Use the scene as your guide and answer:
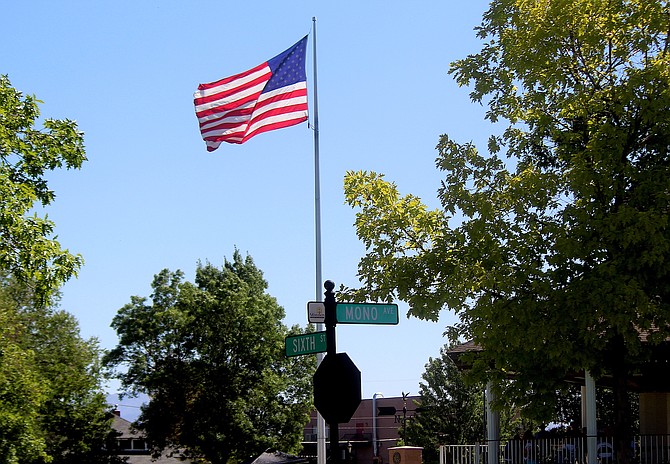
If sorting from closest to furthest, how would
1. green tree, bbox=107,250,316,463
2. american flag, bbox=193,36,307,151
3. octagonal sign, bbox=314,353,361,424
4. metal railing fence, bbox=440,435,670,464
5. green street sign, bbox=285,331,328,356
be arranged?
octagonal sign, bbox=314,353,361,424 → green street sign, bbox=285,331,328,356 → metal railing fence, bbox=440,435,670,464 → american flag, bbox=193,36,307,151 → green tree, bbox=107,250,316,463

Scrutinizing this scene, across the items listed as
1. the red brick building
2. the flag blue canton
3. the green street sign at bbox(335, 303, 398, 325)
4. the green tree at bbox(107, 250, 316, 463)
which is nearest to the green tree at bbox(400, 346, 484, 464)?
the green tree at bbox(107, 250, 316, 463)

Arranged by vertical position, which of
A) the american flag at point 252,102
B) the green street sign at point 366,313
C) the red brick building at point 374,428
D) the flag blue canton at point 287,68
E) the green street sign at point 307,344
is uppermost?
the flag blue canton at point 287,68

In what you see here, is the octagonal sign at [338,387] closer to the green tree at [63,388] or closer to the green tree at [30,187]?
the green tree at [30,187]

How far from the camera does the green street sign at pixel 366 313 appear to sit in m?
11.8

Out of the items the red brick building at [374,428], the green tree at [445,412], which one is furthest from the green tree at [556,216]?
the red brick building at [374,428]

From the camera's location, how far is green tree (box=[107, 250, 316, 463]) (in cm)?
5219

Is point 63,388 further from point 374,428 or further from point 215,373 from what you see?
point 374,428

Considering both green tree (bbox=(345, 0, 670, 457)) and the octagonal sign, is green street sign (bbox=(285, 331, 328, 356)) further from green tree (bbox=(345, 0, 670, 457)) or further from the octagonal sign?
green tree (bbox=(345, 0, 670, 457))

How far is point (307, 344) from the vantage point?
12188mm

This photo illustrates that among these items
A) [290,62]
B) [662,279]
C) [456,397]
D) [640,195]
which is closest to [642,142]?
[640,195]

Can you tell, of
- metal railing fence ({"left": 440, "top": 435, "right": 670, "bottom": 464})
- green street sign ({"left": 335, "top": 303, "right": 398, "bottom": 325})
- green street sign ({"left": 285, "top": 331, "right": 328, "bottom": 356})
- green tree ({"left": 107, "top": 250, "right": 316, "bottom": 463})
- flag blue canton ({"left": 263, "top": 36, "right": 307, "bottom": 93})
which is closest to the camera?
green street sign ({"left": 335, "top": 303, "right": 398, "bottom": 325})

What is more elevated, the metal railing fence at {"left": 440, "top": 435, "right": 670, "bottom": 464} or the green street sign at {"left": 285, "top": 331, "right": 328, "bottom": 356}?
the green street sign at {"left": 285, "top": 331, "right": 328, "bottom": 356}

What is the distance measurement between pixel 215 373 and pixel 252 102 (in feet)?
110

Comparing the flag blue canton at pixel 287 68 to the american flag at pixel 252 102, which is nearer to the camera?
the american flag at pixel 252 102
